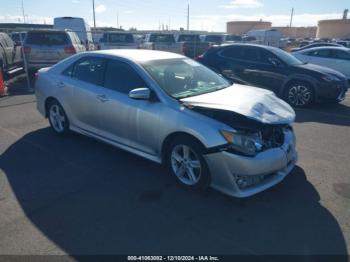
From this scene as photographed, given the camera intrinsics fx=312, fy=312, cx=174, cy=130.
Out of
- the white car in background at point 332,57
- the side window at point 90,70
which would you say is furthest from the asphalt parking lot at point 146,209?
the white car in background at point 332,57

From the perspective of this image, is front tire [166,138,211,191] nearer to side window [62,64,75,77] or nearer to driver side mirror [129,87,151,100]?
driver side mirror [129,87,151,100]

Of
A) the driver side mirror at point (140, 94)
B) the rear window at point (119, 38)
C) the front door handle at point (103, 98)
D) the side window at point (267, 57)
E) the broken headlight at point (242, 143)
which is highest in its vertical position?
the rear window at point (119, 38)

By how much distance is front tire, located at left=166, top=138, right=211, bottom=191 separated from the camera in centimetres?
365

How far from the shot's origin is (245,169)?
338 cm

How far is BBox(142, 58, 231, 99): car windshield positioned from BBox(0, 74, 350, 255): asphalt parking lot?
121cm

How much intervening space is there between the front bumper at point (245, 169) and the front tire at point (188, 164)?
0.36 ft

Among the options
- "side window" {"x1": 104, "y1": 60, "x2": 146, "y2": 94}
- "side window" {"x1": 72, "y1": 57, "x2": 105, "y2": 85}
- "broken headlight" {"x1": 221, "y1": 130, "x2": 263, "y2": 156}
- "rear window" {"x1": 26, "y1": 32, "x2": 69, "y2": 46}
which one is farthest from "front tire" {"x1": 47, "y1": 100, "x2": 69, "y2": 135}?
"rear window" {"x1": 26, "y1": 32, "x2": 69, "y2": 46}

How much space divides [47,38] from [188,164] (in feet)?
32.6

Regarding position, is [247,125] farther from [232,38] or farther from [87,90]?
[232,38]

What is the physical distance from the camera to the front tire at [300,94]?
8.37 m

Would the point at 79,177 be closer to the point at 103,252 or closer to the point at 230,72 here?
the point at 103,252

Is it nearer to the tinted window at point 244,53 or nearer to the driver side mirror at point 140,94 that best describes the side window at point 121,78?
the driver side mirror at point 140,94

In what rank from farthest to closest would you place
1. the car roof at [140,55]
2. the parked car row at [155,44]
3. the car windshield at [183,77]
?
the parked car row at [155,44] < the car roof at [140,55] < the car windshield at [183,77]

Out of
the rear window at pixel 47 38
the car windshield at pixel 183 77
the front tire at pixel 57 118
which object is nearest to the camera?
the car windshield at pixel 183 77
